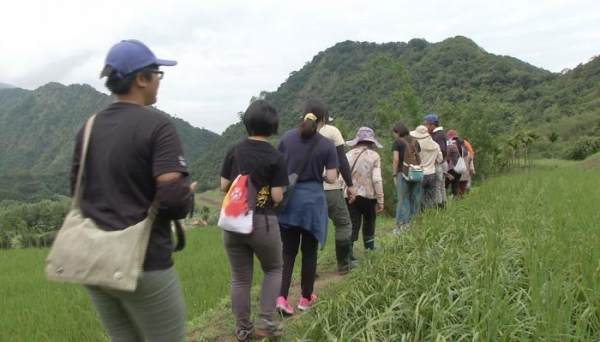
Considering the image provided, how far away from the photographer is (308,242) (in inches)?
157

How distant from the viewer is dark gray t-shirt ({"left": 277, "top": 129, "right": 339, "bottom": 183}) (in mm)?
3949

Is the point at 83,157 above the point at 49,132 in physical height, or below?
below

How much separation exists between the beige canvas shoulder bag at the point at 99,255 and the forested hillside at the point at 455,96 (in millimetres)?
15710

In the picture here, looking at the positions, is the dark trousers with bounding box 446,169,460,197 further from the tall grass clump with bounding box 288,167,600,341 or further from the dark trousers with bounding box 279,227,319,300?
the dark trousers with bounding box 279,227,319,300

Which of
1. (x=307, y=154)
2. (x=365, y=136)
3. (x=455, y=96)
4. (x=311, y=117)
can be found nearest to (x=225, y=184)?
(x=307, y=154)

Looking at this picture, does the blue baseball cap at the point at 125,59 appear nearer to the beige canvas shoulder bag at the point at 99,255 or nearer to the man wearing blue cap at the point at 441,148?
the beige canvas shoulder bag at the point at 99,255

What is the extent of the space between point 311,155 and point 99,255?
2329 millimetres

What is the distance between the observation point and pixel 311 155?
3.96 metres

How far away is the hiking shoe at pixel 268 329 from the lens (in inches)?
133

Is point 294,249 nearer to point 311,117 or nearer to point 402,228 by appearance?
point 311,117

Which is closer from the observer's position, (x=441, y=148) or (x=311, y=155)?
(x=311, y=155)

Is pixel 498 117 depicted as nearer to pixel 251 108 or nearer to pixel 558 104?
pixel 251 108

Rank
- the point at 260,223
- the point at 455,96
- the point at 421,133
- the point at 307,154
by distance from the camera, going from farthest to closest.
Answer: the point at 455,96 → the point at 421,133 → the point at 307,154 → the point at 260,223

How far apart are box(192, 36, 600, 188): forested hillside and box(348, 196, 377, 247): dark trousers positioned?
1182cm
